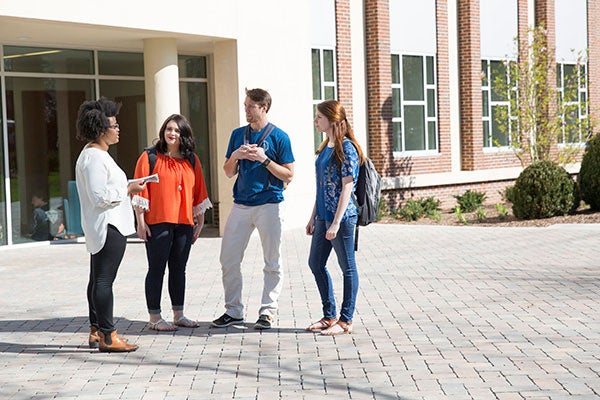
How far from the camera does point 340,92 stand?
19.6 m

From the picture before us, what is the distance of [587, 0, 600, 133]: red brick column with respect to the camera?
26812 millimetres

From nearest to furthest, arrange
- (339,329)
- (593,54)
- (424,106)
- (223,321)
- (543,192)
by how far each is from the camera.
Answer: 1. (339,329)
2. (223,321)
3. (543,192)
4. (424,106)
5. (593,54)

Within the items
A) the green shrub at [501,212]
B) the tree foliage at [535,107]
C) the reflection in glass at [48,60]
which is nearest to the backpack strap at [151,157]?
the reflection in glass at [48,60]

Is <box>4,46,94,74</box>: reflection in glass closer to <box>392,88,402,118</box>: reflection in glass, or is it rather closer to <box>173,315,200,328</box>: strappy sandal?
<box>392,88,402,118</box>: reflection in glass

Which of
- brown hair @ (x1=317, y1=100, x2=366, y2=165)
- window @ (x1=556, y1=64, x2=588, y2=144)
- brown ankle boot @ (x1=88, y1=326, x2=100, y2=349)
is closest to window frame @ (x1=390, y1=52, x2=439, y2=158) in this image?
window @ (x1=556, y1=64, x2=588, y2=144)

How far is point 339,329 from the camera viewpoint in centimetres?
803

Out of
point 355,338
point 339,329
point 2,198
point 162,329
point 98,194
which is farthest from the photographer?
point 2,198

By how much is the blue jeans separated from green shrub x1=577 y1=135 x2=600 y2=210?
11.5 metres

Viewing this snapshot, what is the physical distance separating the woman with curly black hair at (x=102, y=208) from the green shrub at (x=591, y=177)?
12834mm

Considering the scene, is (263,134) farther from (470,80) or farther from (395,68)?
(470,80)

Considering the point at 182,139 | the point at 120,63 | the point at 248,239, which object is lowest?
the point at 248,239

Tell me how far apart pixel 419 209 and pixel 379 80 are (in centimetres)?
285

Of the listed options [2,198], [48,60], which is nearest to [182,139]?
[2,198]

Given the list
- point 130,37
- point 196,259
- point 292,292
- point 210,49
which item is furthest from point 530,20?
point 292,292
